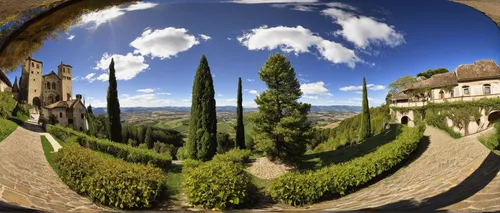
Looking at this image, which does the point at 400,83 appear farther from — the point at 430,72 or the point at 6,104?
the point at 6,104

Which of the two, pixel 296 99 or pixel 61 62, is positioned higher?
pixel 61 62

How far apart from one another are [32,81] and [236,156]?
2.74 meters

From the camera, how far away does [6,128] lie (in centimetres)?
260

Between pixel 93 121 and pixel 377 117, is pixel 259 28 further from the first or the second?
pixel 93 121

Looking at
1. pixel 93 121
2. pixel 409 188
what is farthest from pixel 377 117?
pixel 93 121

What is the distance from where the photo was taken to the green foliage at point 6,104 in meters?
A: 2.58

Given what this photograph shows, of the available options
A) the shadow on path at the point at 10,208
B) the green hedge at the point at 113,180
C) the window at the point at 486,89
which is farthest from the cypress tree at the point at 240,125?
the window at the point at 486,89

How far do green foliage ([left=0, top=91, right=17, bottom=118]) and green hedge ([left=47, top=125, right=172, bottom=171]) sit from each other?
1.77 feet

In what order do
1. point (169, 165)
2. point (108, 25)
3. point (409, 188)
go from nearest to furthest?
1. point (169, 165)
2. point (409, 188)
3. point (108, 25)

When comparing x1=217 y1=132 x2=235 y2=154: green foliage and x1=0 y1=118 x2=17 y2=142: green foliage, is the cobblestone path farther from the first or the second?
x1=217 y1=132 x2=235 y2=154: green foliage

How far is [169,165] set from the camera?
91.0 inches

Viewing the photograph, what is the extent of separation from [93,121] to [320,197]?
2795mm

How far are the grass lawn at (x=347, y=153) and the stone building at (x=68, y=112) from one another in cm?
268

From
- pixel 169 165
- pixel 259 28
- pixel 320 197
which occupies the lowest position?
pixel 320 197
